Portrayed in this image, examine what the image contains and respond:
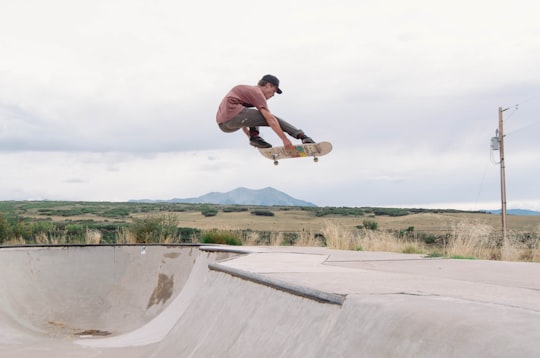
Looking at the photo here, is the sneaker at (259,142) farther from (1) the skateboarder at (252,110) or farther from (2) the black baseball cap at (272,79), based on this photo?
(2) the black baseball cap at (272,79)

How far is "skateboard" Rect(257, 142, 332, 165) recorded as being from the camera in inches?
330

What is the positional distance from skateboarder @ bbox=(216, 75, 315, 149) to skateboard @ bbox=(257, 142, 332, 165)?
26 cm

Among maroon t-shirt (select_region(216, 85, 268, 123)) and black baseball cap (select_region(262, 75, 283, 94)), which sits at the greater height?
black baseball cap (select_region(262, 75, 283, 94))

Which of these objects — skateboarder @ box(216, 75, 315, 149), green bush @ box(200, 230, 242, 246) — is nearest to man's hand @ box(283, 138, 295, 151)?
skateboarder @ box(216, 75, 315, 149)

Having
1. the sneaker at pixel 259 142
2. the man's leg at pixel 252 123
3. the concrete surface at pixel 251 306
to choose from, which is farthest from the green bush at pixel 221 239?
the man's leg at pixel 252 123

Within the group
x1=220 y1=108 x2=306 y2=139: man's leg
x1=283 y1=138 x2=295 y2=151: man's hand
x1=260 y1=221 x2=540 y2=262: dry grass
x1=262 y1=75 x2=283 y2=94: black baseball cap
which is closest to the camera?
x1=220 y1=108 x2=306 y2=139: man's leg

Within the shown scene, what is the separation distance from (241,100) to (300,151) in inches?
60.0

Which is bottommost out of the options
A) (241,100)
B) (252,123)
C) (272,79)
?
(252,123)

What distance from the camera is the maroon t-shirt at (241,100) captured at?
25.0ft

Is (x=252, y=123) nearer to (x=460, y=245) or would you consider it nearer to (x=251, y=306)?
(x=251, y=306)

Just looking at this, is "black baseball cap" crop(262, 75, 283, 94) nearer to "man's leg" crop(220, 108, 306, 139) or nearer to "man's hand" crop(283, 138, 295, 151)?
"man's leg" crop(220, 108, 306, 139)

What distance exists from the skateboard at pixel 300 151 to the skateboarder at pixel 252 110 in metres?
0.26

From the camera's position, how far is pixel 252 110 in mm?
7777

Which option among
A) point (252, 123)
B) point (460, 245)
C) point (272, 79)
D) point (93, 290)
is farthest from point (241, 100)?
point (460, 245)
